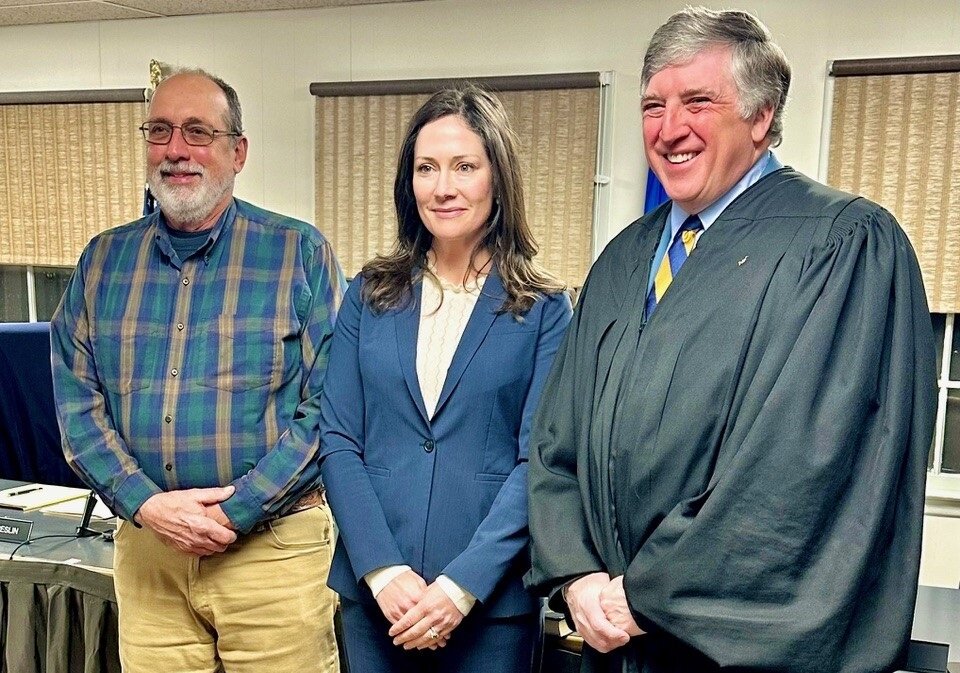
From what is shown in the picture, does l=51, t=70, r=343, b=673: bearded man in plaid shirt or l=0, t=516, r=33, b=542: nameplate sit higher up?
l=51, t=70, r=343, b=673: bearded man in plaid shirt

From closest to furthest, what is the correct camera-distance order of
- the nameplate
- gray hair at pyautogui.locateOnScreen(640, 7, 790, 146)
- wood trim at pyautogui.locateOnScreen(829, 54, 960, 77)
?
gray hair at pyautogui.locateOnScreen(640, 7, 790, 146) → the nameplate → wood trim at pyautogui.locateOnScreen(829, 54, 960, 77)

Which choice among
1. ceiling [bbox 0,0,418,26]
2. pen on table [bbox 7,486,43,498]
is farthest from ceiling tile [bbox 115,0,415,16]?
pen on table [bbox 7,486,43,498]

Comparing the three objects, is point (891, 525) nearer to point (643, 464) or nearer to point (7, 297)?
point (643, 464)

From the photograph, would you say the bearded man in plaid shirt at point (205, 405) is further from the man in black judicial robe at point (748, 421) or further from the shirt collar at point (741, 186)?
the shirt collar at point (741, 186)

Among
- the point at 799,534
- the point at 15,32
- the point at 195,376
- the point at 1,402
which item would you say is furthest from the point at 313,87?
the point at 799,534

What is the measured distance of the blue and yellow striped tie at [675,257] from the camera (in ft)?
4.16

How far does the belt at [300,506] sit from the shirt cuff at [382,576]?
0.32 meters

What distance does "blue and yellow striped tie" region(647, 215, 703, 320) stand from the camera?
1.27 metres

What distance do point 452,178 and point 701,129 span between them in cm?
41

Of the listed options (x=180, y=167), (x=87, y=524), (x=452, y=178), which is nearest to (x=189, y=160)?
(x=180, y=167)

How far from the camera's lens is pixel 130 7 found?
14.2 feet

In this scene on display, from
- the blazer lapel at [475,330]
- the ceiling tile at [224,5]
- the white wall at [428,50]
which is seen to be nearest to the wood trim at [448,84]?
the white wall at [428,50]

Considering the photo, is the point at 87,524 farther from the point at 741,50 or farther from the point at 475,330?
the point at 741,50

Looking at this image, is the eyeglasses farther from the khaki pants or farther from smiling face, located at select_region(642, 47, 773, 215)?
smiling face, located at select_region(642, 47, 773, 215)
